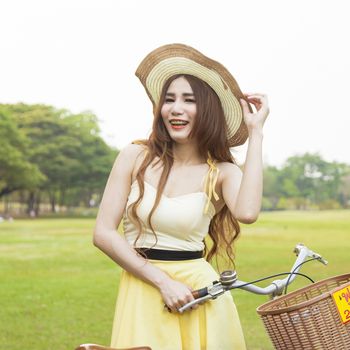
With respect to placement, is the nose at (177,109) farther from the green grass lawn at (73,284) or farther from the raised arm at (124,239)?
the green grass lawn at (73,284)

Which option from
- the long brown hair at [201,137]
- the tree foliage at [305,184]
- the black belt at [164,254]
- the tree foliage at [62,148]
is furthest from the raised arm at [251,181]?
the tree foliage at [305,184]

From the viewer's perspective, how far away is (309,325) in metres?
2.08

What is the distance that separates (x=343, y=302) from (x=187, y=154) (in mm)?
786

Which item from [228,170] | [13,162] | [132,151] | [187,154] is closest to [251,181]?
[228,170]

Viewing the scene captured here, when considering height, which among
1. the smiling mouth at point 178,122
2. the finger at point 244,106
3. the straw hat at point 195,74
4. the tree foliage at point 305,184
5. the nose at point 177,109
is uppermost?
the straw hat at point 195,74

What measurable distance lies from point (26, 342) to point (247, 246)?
15.0 meters

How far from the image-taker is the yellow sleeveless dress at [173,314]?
95.6 inches

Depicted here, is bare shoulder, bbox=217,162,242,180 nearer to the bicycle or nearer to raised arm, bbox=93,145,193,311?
raised arm, bbox=93,145,193,311

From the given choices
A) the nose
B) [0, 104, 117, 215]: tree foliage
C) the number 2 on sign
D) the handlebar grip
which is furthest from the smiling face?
[0, 104, 117, 215]: tree foliage

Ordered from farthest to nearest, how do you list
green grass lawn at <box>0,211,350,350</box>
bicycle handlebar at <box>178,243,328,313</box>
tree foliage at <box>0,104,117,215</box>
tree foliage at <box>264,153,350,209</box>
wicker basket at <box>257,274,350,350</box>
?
1. tree foliage at <box>264,153,350,209</box>
2. tree foliage at <box>0,104,117,215</box>
3. green grass lawn at <box>0,211,350,350</box>
4. bicycle handlebar at <box>178,243,328,313</box>
5. wicker basket at <box>257,274,350,350</box>

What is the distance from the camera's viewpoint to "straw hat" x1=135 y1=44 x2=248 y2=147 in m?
2.59

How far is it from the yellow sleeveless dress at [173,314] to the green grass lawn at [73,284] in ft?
15.2

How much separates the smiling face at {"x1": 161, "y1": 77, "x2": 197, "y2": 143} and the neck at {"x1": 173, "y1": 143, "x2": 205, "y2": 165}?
0.19 feet

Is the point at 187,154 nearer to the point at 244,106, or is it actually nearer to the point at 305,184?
the point at 244,106
